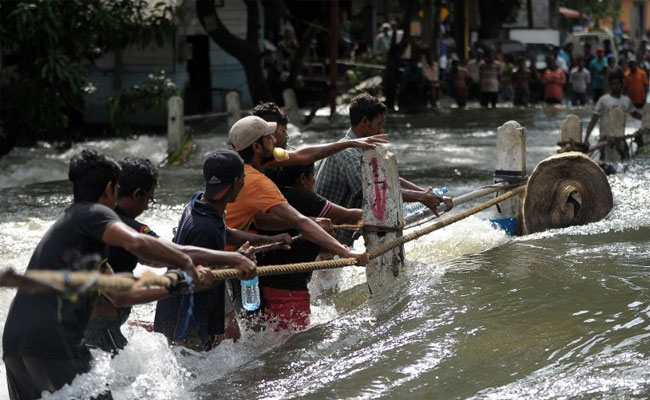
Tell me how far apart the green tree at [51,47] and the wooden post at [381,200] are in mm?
9154

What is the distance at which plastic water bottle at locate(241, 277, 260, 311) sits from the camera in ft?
19.0

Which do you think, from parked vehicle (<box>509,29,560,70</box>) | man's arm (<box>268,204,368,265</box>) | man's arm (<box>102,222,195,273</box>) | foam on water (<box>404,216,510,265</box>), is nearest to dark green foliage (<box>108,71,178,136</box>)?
foam on water (<box>404,216,510,265</box>)

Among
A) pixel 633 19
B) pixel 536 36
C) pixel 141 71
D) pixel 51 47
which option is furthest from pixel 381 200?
pixel 633 19

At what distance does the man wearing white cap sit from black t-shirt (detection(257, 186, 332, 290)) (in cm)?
26

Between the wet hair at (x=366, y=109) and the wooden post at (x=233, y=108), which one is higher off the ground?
the wet hair at (x=366, y=109)

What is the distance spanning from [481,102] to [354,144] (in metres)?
21.6

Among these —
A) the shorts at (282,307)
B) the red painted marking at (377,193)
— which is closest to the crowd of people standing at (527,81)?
the red painted marking at (377,193)

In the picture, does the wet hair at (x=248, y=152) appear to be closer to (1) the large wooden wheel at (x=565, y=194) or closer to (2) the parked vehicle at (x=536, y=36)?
(1) the large wooden wheel at (x=565, y=194)

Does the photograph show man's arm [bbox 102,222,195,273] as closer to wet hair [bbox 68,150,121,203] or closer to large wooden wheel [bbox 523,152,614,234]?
wet hair [bbox 68,150,121,203]

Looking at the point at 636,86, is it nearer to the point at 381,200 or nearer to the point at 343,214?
the point at 381,200

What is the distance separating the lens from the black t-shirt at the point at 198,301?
5.22m

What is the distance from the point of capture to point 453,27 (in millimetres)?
39781

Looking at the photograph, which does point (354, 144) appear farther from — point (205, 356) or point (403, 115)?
point (403, 115)

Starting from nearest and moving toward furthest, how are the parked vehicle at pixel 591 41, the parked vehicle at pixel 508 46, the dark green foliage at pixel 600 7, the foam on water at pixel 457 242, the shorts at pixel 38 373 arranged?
the shorts at pixel 38 373, the foam on water at pixel 457 242, the parked vehicle at pixel 508 46, the parked vehicle at pixel 591 41, the dark green foliage at pixel 600 7
